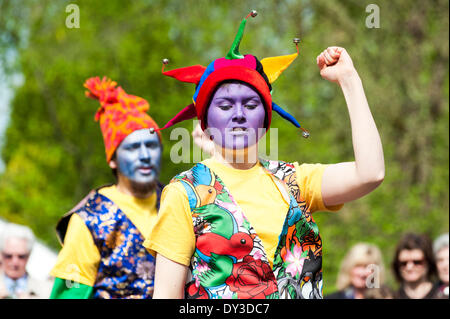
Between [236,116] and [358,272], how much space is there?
154 inches

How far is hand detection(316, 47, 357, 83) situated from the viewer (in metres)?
2.54

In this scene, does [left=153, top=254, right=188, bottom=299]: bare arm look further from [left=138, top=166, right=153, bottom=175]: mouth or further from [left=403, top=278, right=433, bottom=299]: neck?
[left=403, top=278, right=433, bottom=299]: neck

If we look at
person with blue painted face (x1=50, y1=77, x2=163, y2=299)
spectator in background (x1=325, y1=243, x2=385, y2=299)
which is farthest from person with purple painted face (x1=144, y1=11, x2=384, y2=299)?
spectator in background (x1=325, y1=243, x2=385, y2=299)

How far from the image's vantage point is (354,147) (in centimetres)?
249

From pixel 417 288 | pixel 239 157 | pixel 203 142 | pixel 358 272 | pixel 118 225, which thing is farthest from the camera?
pixel 358 272

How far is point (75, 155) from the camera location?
15758mm

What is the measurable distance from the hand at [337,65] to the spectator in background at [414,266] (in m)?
3.41

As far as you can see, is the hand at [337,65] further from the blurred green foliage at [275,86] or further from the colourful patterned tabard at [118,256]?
the blurred green foliage at [275,86]

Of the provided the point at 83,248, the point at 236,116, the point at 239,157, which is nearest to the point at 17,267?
the point at 83,248

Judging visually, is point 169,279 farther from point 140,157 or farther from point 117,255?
point 140,157

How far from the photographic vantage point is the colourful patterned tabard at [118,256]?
4.23m

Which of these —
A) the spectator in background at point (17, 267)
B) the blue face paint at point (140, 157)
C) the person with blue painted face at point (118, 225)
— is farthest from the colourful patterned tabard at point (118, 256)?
the spectator in background at point (17, 267)

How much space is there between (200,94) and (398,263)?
364cm
